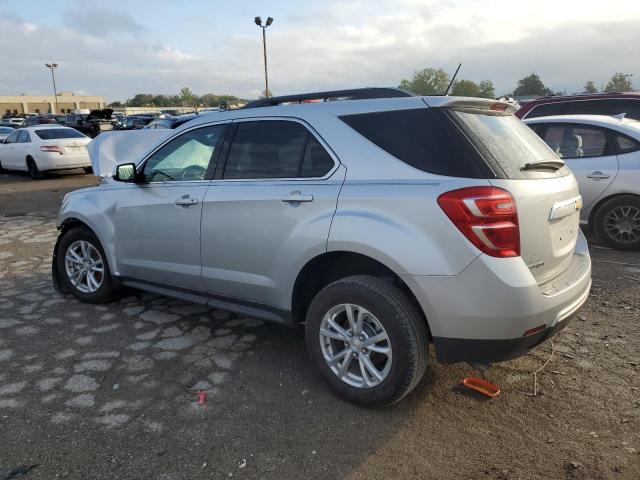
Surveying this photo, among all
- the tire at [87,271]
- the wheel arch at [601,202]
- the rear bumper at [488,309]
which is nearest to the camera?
the rear bumper at [488,309]

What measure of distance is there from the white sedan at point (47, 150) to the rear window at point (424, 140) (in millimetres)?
13193

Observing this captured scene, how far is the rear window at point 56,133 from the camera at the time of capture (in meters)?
14.6

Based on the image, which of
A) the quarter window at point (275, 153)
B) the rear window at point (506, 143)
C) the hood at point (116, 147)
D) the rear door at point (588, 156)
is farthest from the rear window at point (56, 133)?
the rear window at point (506, 143)

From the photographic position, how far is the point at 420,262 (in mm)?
2717

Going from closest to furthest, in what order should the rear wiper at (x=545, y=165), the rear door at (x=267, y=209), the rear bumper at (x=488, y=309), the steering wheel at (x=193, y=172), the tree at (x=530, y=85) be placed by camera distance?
1. the rear bumper at (x=488, y=309)
2. the rear wiper at (x=545, y=165)
3. the rear door at (x=267, y=209)
4. the steering wheel at (x=193, y=172)
5. the tree at (x=530, y=85)

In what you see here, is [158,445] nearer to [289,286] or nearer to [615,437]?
[289,286]

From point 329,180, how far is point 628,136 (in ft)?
15.9

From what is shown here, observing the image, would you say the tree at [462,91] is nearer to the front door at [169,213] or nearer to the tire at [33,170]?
the front door at [169,213]

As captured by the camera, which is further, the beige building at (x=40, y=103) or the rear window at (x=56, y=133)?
the beige building at (x=40, y=103)

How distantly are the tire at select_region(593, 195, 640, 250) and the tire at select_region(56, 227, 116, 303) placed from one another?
5.63 meters

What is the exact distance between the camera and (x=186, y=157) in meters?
4.16

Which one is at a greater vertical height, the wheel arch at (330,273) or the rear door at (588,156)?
the rear door at (588,156)

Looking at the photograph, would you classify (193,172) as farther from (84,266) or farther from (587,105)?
(587,105)

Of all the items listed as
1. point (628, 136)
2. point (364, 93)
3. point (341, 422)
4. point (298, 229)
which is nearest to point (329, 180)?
point (298, 229)
